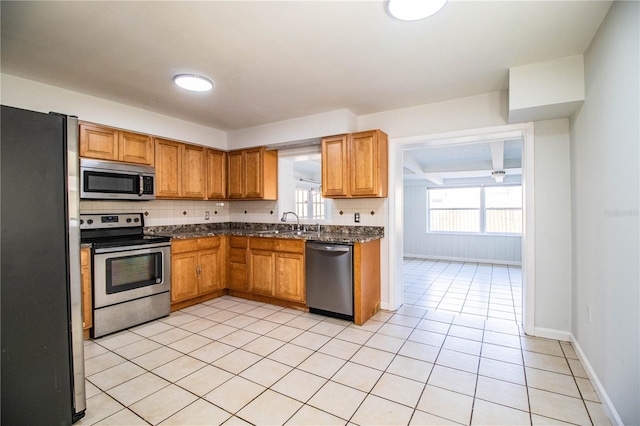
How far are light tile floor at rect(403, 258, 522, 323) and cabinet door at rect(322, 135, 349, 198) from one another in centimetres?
181

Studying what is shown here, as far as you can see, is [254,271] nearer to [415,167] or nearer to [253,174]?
[253,174]

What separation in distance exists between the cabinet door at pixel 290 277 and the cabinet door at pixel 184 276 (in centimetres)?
105

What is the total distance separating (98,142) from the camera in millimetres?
3246

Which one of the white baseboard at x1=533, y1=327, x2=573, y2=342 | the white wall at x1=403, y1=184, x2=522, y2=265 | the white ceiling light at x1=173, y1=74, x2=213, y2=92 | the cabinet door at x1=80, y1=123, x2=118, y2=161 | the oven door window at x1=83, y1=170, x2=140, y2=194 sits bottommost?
the white baseboard at x1=533, y1=327, x2=573, y2=342

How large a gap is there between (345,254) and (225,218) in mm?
2585

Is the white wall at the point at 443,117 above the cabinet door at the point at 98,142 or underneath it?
above

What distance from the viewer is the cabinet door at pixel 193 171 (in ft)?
13.5

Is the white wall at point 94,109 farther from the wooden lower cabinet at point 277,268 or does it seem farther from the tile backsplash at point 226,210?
the wooden lower cabinet at point 277,268

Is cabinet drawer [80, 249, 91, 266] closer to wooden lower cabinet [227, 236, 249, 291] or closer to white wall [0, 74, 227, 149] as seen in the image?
white wall [0, 74, 227, 149]

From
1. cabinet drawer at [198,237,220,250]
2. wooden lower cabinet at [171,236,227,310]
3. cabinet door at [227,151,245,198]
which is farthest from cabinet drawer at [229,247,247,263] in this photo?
cabinet door at [227,151,245,198]

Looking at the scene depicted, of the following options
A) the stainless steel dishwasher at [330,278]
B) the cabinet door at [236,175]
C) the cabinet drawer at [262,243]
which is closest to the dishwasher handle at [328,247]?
the stainless steel dishwasher at [330,278]

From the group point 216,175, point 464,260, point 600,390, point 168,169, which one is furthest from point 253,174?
point 464,260

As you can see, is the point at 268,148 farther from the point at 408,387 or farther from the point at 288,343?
the point at 408,387

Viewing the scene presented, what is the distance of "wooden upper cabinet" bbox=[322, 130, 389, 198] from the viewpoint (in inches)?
139
